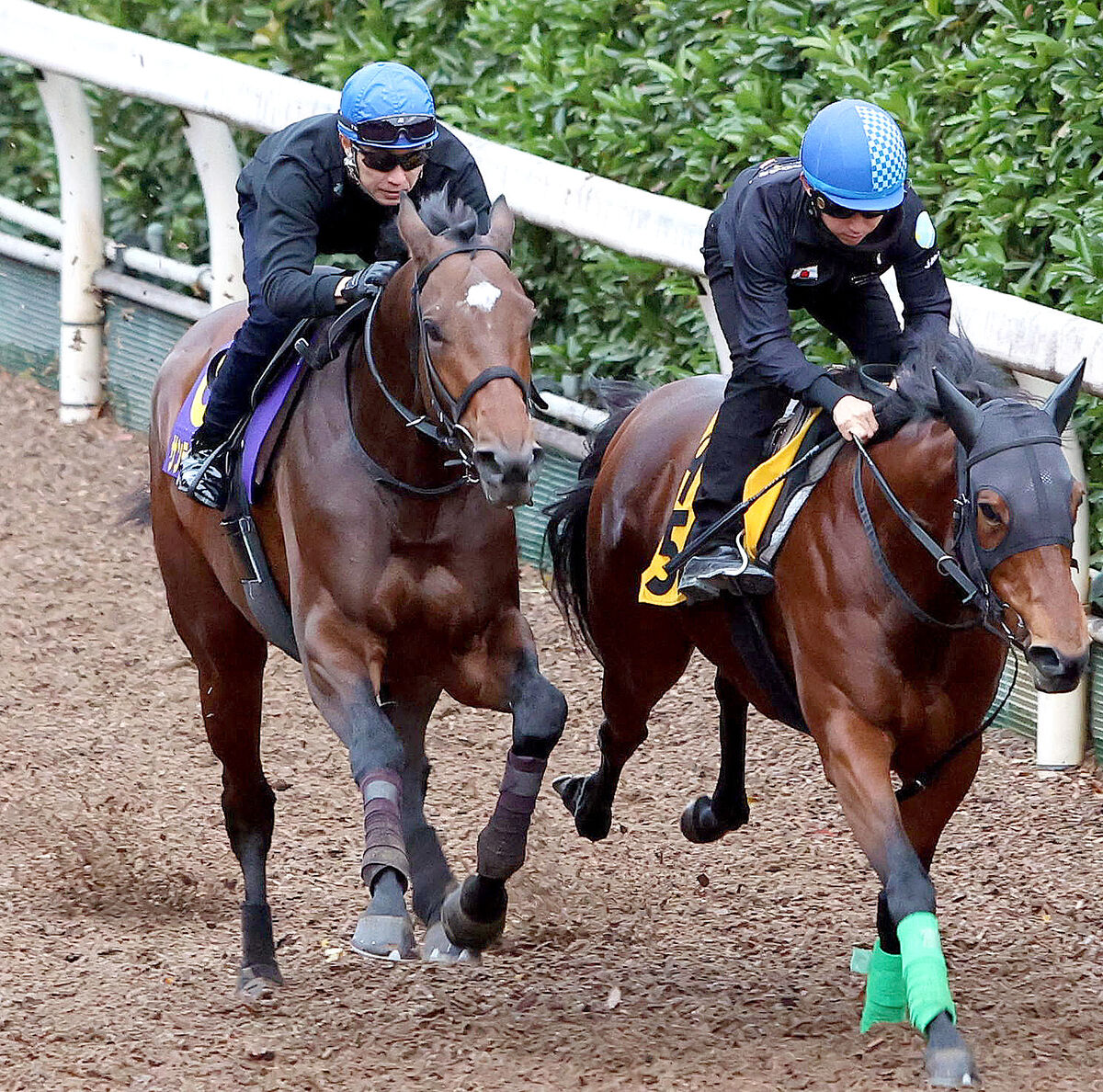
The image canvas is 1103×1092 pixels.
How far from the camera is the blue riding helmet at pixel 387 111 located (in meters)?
5.11

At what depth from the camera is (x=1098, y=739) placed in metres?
6.60

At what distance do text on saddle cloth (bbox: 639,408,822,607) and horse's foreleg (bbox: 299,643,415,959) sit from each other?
87 cm

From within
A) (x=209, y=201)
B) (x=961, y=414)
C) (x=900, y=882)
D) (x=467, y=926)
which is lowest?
(x=209, y=201)

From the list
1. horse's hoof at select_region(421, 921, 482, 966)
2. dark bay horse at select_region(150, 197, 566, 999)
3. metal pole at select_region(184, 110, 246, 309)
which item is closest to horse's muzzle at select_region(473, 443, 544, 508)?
dark bay horse at select_region(150, 197, 566, 999)

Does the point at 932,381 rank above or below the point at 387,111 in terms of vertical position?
below

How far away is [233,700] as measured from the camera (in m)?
6.16

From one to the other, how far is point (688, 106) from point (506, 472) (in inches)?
149

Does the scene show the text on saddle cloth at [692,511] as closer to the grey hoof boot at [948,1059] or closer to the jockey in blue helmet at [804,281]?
the jockey in blue helmet at [804,281]

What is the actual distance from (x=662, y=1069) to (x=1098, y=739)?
2.41 meters

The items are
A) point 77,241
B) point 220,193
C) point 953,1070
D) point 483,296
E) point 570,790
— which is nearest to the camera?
point 953,1070

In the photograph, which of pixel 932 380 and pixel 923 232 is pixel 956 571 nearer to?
pixel 932 380

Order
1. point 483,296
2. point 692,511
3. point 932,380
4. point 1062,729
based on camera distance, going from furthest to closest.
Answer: point 1062,729
point 692,511
point 932,380
point 483,296

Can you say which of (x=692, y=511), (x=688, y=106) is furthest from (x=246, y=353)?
(x=688, y=106)

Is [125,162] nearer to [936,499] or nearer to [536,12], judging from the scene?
[536,12]
